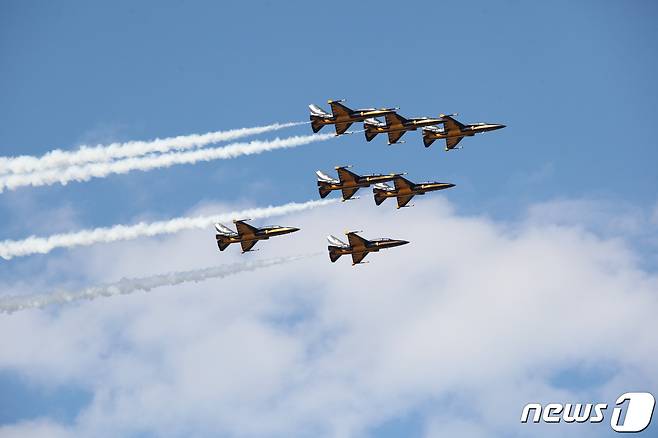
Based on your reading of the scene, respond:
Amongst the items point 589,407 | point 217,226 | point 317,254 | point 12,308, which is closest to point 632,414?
point 589,407

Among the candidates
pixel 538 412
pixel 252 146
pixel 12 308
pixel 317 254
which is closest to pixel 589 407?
pixel 538 412

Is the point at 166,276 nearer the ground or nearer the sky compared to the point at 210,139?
nearer the ground

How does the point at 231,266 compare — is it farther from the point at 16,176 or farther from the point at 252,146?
the point at 16,176

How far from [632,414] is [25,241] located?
73.3 m

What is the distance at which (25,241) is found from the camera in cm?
18500

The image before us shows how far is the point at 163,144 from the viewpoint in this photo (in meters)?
193

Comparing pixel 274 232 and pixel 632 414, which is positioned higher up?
pixel 274 232

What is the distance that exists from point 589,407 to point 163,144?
58.8m

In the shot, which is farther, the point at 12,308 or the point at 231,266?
the point at 231,266

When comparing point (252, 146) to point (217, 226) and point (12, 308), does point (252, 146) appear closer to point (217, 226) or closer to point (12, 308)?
point (217, 226)

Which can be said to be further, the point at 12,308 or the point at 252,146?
the point at 252,146

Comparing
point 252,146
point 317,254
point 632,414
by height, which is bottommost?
point 632,414

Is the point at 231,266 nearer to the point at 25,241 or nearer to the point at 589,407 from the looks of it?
the point at 25,241

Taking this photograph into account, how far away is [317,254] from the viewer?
199500 mm
